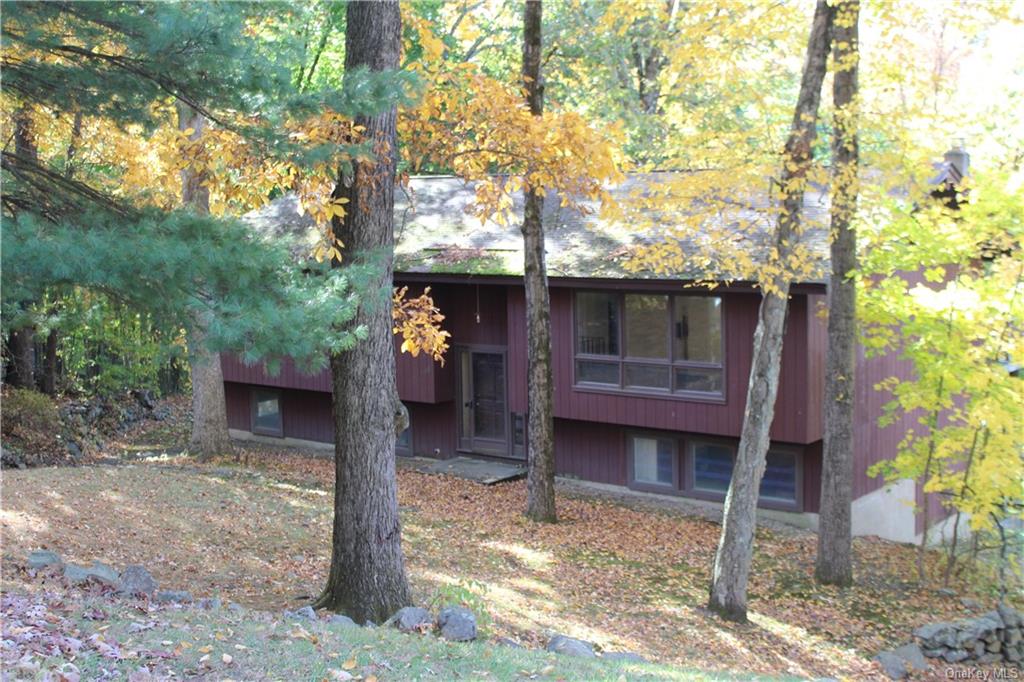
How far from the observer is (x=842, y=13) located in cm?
1198

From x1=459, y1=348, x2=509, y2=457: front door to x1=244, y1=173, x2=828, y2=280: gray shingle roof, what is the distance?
2464 mm

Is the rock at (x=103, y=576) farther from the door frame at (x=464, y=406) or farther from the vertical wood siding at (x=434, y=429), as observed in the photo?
the vertical wood siding at (x=434, y=429)

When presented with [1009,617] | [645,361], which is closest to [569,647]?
[1009,617]

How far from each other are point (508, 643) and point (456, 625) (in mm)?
557

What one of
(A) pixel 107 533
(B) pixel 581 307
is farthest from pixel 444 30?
(A) pixel 107 533

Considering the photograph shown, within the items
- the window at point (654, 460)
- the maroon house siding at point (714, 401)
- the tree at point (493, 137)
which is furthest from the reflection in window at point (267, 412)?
the tree at point (493, 137)

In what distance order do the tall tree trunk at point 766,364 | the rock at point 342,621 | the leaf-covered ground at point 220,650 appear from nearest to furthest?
the leaf-covered ground at point 220,650
the rock at point 342,621
the tall tree trunk at point 766,364

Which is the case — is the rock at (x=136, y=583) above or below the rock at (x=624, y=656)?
above

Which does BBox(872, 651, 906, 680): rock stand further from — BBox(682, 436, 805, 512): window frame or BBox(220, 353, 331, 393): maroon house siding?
BBox(220, 353, 331, 393): maroon house siding

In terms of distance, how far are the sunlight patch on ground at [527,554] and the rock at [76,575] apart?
20.2ft

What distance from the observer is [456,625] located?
8656 mm

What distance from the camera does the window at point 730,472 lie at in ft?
55.4

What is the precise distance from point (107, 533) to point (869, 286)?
40.7ft

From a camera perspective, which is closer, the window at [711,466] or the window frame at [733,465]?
the window frame at [733,465]
